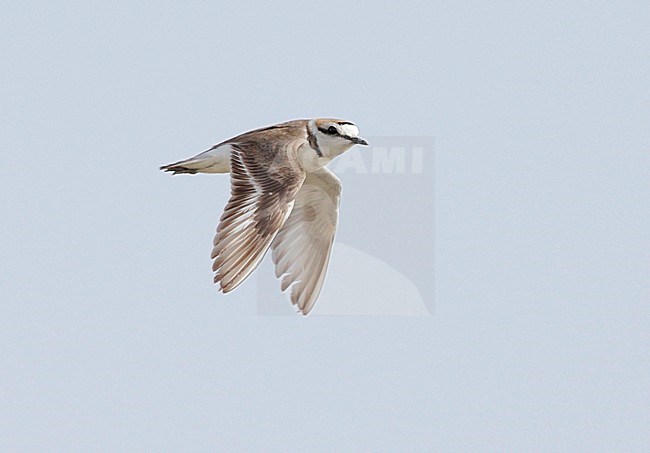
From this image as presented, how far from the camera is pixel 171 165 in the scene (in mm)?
9859

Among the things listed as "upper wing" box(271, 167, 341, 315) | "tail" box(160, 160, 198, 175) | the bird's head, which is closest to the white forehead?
the bird's head

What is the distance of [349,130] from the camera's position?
378 inches

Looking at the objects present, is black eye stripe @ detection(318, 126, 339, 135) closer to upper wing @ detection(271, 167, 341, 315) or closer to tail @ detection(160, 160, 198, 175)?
upper wing @ detection(271, 167, 341, 315)

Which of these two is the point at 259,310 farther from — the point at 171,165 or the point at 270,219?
the point at 270,219

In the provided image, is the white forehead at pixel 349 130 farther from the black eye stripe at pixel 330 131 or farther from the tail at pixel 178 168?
the tail at pixel 178 168

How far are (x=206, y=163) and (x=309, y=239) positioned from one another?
123 cm

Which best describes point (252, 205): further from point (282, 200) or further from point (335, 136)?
point (335, 136)

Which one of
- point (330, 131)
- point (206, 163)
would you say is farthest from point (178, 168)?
point (330, 131)

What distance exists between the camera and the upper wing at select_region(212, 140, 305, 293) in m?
8.21

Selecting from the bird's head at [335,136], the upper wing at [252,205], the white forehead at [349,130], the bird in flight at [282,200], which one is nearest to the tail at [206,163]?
the bird in flight at [282,200]

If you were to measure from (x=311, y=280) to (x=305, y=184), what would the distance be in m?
0.84

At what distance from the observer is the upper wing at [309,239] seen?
10117mm

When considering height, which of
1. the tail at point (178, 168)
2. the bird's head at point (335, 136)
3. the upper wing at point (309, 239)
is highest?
the bird's head at point (335, 136)

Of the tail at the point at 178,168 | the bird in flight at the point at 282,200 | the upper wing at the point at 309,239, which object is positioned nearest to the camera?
the bird in flight at the point at 282,200
